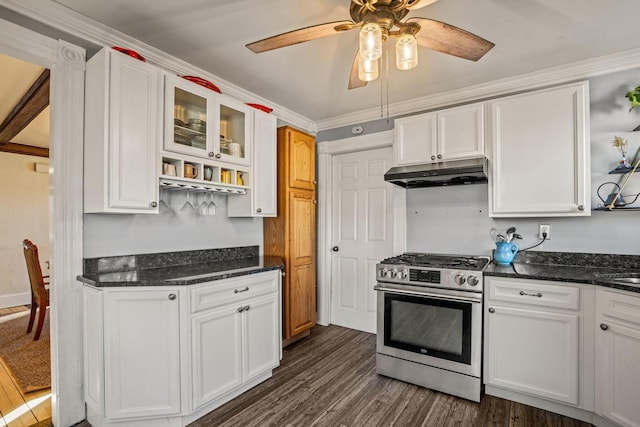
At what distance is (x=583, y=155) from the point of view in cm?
225

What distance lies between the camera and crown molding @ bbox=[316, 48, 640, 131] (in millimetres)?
2389

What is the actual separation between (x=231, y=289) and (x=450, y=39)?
1977 millimetres

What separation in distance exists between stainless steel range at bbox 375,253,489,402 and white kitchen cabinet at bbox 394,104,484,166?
0.91 m

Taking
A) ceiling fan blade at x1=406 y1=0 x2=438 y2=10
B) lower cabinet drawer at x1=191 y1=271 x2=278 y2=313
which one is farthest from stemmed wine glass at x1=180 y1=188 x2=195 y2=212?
ceiling fan blade at x1=406 y1=0 x2=438 y2=10

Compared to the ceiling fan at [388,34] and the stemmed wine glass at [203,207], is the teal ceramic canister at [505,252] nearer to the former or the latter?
the ceiling fan at [388,34]

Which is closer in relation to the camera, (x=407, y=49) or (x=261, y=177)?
(x=407, y=49)

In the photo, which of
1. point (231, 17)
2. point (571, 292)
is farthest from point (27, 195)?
point (571, 292)

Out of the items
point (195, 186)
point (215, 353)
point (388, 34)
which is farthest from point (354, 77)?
point (215, 353)

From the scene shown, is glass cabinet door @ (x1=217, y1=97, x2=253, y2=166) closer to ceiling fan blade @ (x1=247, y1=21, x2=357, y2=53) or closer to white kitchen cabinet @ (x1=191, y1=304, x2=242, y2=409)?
ceiling fan blade @ (x1=247, y1=21, x2=357, y2=53)

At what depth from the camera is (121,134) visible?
1.91m

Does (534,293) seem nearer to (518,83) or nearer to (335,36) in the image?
(518,83)

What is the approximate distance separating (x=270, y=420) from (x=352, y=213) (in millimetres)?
2285

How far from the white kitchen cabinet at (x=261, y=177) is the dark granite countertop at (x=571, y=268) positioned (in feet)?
6.20

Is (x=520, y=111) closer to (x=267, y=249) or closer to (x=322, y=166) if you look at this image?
(x=322, y=166)
